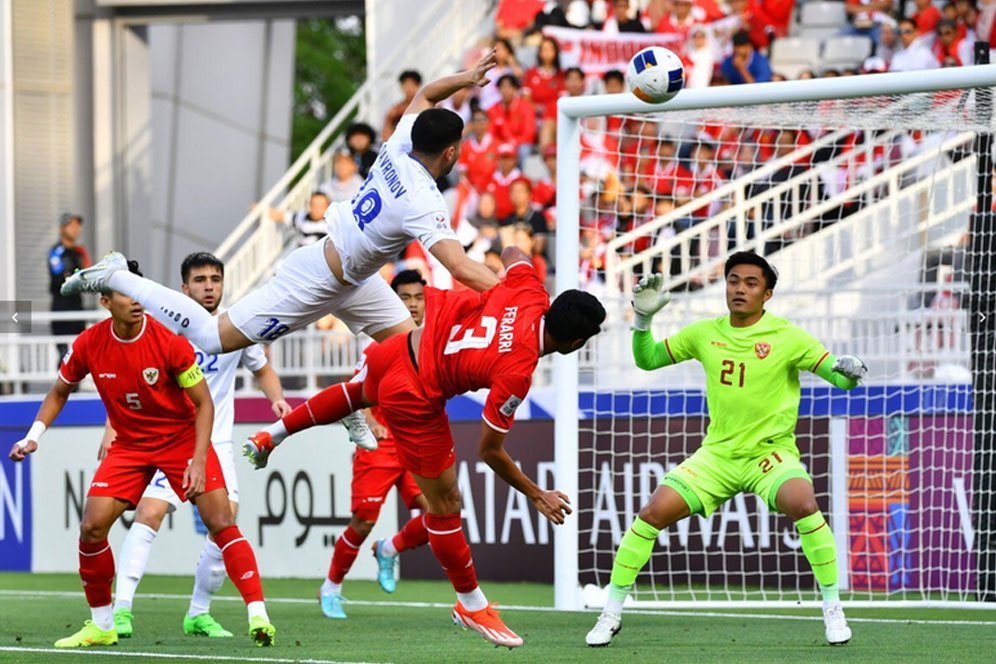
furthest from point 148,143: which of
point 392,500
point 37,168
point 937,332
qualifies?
point 937,332

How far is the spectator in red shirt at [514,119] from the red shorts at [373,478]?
766cm

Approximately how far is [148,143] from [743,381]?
53.7 feet

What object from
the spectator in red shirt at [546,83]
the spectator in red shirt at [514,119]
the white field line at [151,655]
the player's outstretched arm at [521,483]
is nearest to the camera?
the player's outstretched arm at [521,483]

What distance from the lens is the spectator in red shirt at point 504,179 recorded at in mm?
18125

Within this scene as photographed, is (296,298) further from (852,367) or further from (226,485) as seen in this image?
(852,367)

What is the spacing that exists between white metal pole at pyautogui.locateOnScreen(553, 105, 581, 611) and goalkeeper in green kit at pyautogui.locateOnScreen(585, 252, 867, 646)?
210cm

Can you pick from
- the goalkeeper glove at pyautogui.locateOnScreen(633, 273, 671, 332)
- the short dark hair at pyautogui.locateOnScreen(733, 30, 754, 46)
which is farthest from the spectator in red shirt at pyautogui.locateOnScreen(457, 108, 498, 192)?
the goalkeeper glove at pyautogui.locateOnScreen(633, 273, 671, 332)

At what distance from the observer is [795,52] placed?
1931 centimetres

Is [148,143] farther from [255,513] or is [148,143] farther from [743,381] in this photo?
[743,381]

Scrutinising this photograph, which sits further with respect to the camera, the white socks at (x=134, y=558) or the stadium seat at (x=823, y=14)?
the stadium seat at (x=823, y=14)

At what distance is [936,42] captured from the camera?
1784 cm

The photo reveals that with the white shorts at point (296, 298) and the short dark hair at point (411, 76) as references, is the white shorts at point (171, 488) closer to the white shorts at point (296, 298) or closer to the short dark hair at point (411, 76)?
the white shorts at point (296, 298)

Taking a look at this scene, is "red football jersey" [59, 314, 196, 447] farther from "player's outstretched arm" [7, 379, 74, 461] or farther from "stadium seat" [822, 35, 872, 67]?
"stadium seat" [822, 35, 872, 67]

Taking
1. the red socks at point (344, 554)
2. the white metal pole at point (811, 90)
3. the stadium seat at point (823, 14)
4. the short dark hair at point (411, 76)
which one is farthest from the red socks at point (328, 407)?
the stadium seat at point (823, 14)
